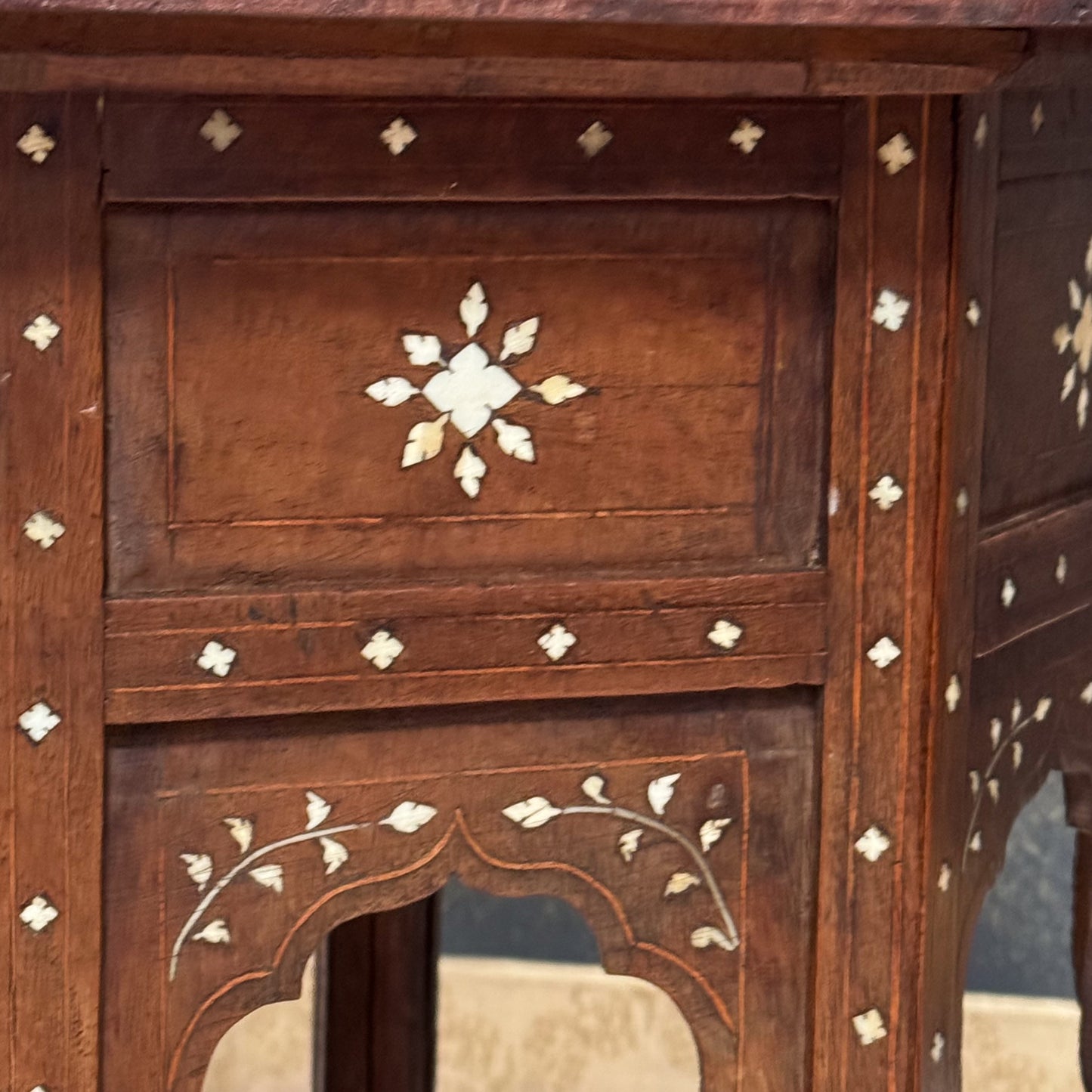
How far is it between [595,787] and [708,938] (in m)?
0.12

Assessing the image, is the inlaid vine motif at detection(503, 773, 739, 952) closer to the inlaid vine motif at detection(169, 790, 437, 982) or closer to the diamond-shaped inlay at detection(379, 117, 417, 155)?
the inlaid vine motif at detection(169, 790, 437, 982)

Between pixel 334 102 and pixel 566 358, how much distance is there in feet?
0.62

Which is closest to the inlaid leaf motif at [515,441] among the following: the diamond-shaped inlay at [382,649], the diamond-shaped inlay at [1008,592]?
the diamond-shaped inlay at [382,649]

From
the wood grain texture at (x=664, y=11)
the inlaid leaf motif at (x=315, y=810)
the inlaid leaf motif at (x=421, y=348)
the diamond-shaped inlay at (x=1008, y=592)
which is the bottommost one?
the inlaid leaf motif at (x=315, y=810)

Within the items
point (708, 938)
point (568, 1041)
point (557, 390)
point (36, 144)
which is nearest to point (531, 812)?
point (708, 938)

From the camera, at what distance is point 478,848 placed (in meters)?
1.09

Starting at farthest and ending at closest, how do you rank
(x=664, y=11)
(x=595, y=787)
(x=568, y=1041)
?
(x=568, y=1041) < (x=595, y=787) < (x=664, y=11)

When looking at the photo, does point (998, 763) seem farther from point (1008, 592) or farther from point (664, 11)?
point (664, 11)

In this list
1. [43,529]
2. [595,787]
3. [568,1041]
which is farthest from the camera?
[568,1041]

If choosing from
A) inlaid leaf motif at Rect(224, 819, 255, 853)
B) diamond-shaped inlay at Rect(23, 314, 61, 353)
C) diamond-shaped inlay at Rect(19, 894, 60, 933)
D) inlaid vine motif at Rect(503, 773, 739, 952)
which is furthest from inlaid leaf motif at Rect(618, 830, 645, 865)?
diamond-shaped inlay at Rect(23, 314, 61, 353)

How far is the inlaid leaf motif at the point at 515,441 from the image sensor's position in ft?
3.43

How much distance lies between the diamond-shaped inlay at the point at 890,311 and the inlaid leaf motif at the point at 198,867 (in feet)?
1.61

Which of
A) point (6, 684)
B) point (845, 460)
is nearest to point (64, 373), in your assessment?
point (6, 684)

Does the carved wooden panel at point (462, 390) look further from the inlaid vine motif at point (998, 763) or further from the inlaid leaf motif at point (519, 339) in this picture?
the inlaid vine motif at point (998, 763)
